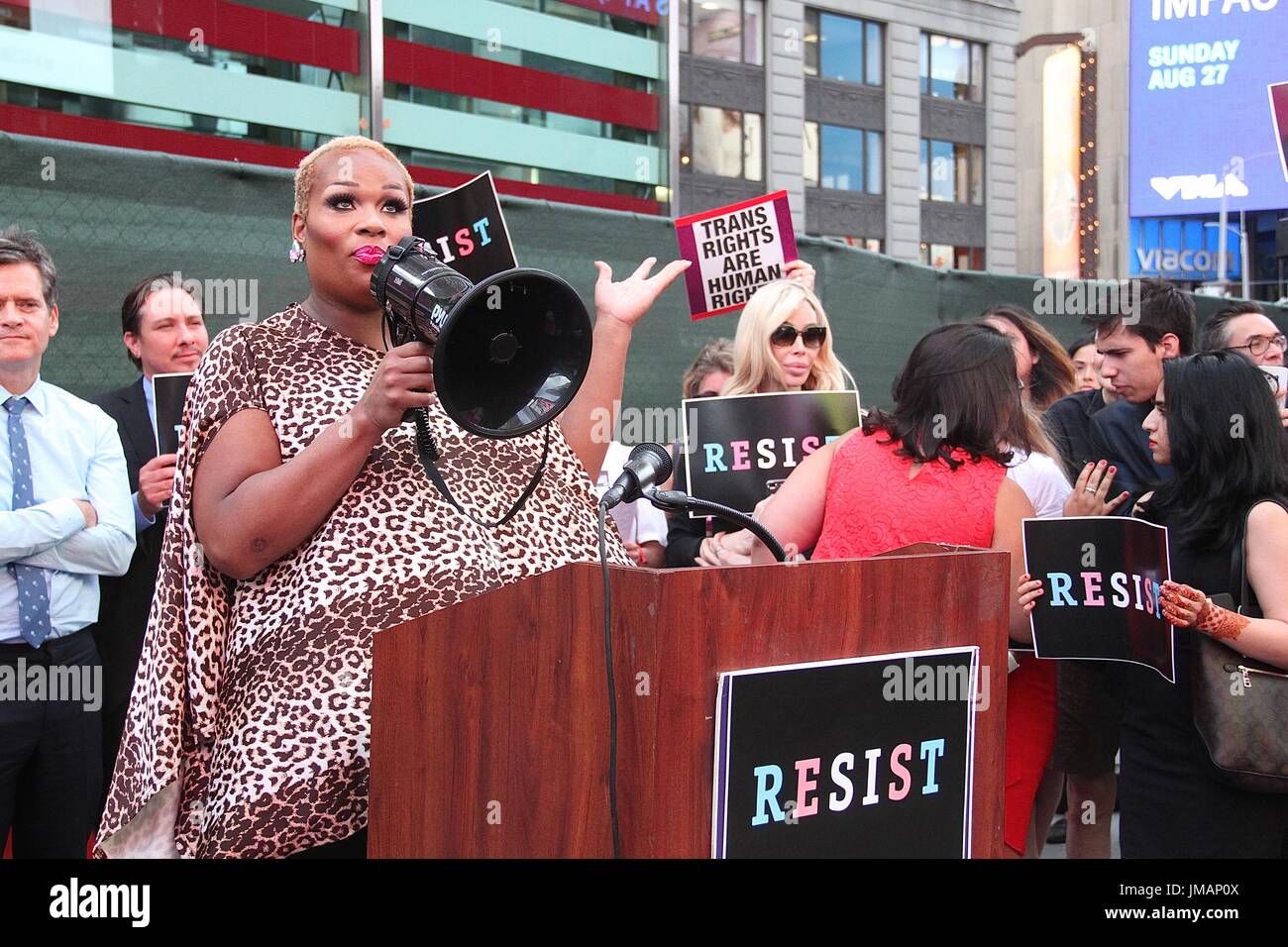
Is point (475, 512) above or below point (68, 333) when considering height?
below

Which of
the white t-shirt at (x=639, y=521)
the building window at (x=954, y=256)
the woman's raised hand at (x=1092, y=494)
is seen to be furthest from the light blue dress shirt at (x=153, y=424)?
the building window at (x=954, y=256)

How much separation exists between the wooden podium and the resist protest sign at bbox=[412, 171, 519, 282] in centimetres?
283

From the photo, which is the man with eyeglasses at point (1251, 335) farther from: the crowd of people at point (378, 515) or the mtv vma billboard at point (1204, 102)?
the mtv vma billboard at point (1204, 102)

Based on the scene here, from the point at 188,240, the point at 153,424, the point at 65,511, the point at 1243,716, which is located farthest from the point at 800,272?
the point at 65,511

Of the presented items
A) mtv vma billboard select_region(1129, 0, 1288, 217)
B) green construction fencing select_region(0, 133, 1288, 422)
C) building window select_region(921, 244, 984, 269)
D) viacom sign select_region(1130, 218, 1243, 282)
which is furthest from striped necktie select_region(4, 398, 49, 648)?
viacom sign select_region(1130, 218, 1243, 282)

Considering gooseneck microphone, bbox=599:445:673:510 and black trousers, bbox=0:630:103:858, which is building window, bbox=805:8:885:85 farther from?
gooseneck microphone, bbox=599:445:673:510

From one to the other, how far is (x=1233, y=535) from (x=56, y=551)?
302 cm

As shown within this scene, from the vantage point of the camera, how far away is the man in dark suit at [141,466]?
3.59m

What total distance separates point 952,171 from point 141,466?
3238 centimetres

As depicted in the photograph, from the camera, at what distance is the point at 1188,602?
2.99 m

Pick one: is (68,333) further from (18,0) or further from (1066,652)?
(1066,652)

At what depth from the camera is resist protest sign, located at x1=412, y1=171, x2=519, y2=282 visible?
438 centimetres

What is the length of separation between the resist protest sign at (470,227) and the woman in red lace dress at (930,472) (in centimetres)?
158
